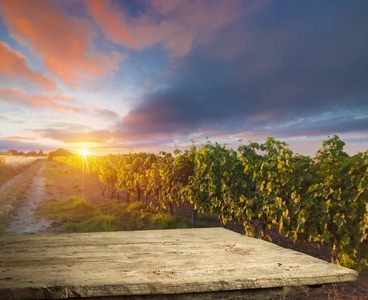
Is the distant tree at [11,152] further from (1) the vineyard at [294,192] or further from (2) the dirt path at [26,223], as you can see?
(1) the vineyard at [294,192]

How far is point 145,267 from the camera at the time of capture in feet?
5.33

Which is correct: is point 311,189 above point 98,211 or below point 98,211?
above

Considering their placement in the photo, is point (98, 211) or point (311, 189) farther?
point (98, 211)

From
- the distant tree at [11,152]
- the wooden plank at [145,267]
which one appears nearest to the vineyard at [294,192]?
the wooden plank at [145,267]

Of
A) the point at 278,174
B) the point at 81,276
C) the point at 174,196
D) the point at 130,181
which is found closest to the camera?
the point at 81,276

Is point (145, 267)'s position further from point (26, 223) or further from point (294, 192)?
point (26, 223)

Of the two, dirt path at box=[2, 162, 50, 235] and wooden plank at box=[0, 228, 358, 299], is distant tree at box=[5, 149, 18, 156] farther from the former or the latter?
wooden plank at box=[0, 228, 358, 299]

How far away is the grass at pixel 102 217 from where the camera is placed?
9.05 m

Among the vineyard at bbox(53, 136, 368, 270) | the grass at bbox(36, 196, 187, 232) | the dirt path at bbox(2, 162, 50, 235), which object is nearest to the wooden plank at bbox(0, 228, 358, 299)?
the vineyard at bbox(53, 136, 368, 270)

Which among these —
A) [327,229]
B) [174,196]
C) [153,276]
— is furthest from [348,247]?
[174,196]

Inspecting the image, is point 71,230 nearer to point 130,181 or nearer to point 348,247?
point 130,181

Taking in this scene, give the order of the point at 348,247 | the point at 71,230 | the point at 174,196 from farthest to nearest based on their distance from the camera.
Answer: the point at 174,196 < the point at 71,230 < the point at 348,247

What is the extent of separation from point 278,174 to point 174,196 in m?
4.72

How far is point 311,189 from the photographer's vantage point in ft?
17.4
